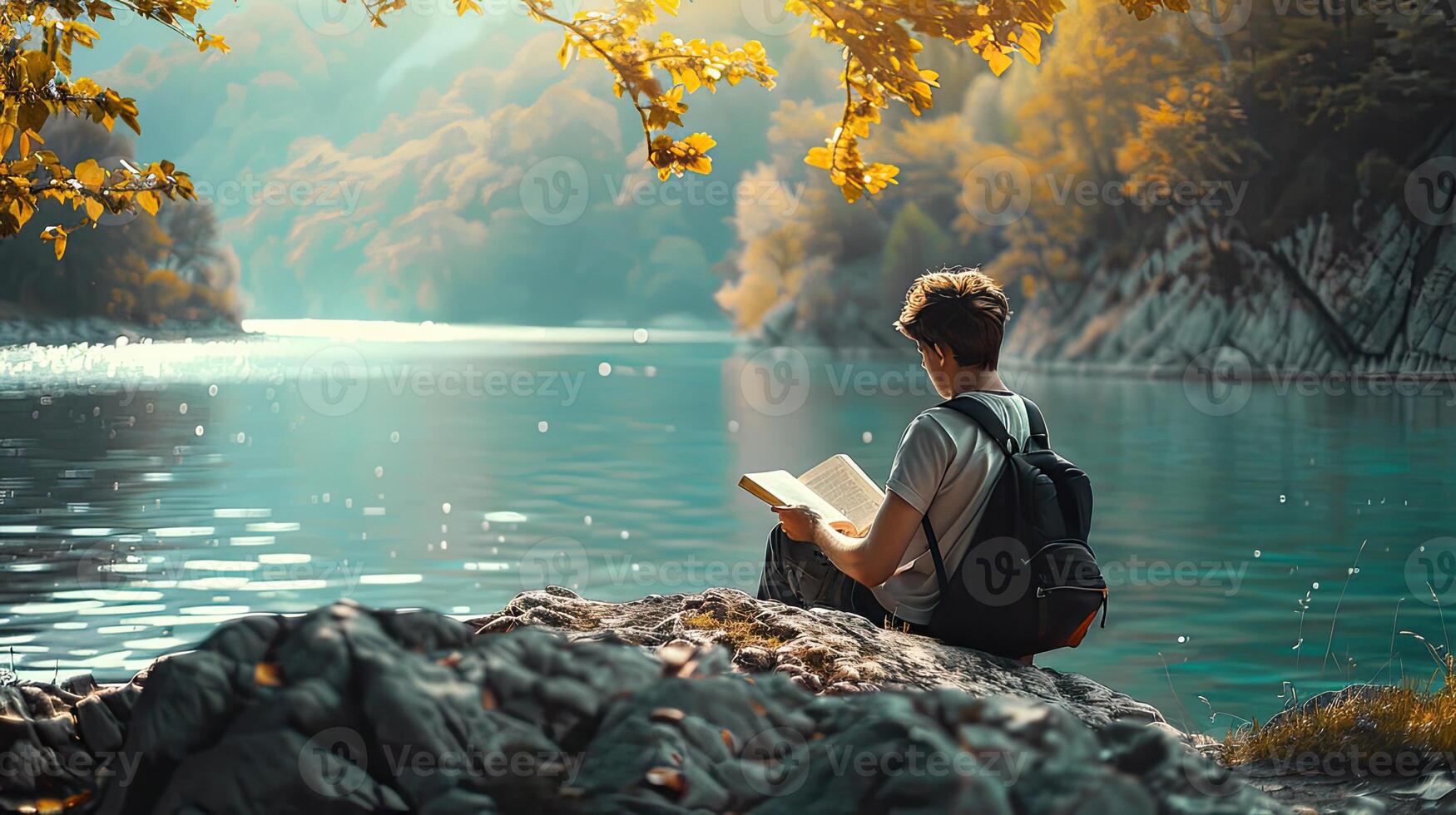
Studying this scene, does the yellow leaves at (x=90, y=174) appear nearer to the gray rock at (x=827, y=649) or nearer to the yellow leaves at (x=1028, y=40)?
the gray rock at (x=827, y=649)

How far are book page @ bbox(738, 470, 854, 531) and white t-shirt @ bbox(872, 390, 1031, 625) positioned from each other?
425 millimetres

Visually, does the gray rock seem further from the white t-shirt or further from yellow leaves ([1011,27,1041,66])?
yellow leaves ([1011,27,1041,66])

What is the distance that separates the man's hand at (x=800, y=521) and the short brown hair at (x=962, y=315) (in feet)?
2.59

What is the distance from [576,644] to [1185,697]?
21.5ft

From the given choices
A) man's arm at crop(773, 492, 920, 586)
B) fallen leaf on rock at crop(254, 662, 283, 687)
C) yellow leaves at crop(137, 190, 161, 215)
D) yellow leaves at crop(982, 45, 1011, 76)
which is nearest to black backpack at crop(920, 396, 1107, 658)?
man's arm at crop(773, 492, 920, 586)

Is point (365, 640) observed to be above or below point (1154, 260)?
below

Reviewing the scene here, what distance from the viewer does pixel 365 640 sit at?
318 cm

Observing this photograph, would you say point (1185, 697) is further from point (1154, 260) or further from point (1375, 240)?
point (1154, 260)

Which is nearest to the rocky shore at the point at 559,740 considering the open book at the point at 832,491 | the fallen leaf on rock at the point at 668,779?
the fallen leaf on rock at the point at 668,779

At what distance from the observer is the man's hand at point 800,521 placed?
4984mm

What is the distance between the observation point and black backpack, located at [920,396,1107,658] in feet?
15.0

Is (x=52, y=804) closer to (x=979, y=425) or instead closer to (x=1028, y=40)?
(x=979, y=425)

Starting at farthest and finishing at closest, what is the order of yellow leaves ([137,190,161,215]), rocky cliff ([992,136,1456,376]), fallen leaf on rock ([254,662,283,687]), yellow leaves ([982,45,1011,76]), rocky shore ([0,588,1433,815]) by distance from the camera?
rocky cliff ([992,136,1456,376]) → yellow leaves ([137,190,161,215]) → yellow leaves ([982,45,1011,76]) → fallen leaf on rock ([254,662,283,687]) → rocky shore ([0,588,1433,815])

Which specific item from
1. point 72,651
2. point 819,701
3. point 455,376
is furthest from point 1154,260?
point 819,701
